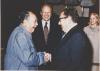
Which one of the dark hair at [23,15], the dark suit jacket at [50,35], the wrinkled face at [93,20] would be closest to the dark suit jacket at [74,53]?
the dark suit jacket at [50,35]

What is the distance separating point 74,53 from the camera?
27.2 feet

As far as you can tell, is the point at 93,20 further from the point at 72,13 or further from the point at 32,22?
the point at 32,22

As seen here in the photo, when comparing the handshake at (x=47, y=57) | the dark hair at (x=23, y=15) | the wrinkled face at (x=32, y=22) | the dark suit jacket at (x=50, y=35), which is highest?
the dark hair at (x=23, y=15)

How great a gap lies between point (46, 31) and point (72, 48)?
61 cm

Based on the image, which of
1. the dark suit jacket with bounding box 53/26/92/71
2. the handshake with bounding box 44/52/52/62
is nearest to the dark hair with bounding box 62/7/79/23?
the dark suit jacket with bounding box 53/26/92/71

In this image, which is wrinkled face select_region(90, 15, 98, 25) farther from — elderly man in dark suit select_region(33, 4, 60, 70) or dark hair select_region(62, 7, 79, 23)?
elderly man in dark suit select_region(33, 4, 60, 70)

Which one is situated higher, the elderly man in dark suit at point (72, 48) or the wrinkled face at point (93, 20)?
the wrinkled face at point (93, 20)

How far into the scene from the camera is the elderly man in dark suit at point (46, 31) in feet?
27.1

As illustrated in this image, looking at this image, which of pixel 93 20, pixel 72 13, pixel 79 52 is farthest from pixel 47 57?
pixel 93 20

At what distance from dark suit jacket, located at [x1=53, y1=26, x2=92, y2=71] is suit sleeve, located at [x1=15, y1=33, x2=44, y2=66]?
317mm

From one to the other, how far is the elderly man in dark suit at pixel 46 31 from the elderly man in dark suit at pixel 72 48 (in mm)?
117

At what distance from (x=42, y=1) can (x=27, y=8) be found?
32cm

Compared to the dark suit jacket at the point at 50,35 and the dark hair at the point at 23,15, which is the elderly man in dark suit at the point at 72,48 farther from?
the dark hair at the point at 23,15

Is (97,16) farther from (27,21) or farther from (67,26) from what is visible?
(27,21)
